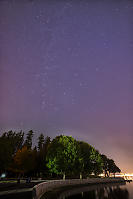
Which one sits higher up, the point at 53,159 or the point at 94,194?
the point at 53,159

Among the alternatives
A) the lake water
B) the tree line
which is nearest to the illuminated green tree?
the tree line

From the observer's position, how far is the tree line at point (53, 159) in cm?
4856

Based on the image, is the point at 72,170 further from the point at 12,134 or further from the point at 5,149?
the point at 12,134

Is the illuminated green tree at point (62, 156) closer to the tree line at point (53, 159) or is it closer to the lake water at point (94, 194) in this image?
the tree line at point (53, 159)

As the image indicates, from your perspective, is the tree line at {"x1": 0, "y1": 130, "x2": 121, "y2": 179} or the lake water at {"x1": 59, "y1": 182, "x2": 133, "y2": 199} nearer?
the lake water at {"x1": 59, "y1": 182, "x2": 133, "y2": 199}

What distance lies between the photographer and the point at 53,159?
167ft

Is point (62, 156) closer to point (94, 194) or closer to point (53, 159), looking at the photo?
point (53, 159)

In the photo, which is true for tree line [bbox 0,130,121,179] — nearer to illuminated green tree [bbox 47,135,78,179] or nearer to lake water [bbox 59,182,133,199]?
illuminated green tree [bbox 47,135,78,179]

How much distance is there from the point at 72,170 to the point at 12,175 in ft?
117

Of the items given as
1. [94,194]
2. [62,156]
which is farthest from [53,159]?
[94,194]

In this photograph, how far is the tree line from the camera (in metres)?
48.6

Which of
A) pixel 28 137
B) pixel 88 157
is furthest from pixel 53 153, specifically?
pixel 28 137

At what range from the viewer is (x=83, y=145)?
69.4 m

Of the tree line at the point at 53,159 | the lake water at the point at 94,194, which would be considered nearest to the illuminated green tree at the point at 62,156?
the tree line at the point at 53,159
